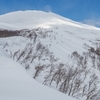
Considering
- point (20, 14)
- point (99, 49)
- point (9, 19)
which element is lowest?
point (99, 49)

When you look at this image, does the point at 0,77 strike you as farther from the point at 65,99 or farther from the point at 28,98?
the point at 65,99

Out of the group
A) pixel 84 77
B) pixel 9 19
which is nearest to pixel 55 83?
pixel 84 77

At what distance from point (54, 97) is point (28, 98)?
0.80 meters

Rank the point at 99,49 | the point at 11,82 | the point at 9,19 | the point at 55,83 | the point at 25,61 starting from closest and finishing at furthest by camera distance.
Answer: the point at 11,82 < the point at 55,83 < the point at 25,61 < the point at 99,49 < the point at 9,19

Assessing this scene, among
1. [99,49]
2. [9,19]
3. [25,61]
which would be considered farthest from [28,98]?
[9,19]

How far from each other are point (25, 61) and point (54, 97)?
12837 millimetres

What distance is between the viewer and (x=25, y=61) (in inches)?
652

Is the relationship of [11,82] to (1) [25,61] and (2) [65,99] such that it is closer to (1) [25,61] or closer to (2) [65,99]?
(2) [65,99]

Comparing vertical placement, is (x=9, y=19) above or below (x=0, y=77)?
above

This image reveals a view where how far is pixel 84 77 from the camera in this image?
18.8 meters

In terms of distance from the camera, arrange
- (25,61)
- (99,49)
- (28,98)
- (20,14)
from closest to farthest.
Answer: (28,98)
(25,61)
(99,49)
(20,14)

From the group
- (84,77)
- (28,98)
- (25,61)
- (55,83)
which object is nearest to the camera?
(28,98)

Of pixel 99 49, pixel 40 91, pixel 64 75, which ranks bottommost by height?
pixel 40 91

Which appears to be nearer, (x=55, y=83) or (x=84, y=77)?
(x=55, y=83)
